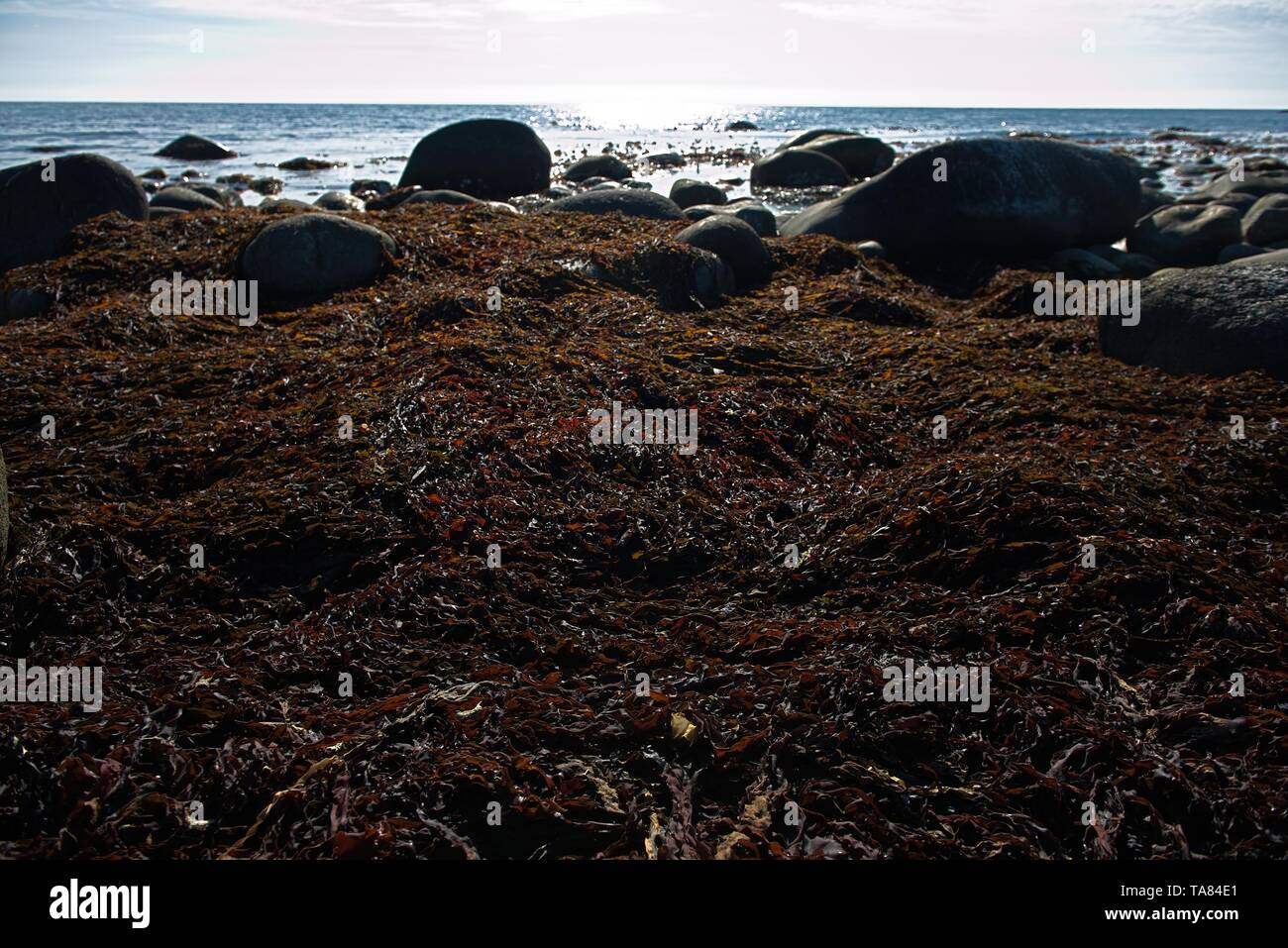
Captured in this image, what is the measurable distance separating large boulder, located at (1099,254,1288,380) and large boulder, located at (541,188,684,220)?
200 inches

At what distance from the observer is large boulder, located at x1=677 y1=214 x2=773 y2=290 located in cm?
773

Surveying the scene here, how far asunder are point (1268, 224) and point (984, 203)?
5.06 m

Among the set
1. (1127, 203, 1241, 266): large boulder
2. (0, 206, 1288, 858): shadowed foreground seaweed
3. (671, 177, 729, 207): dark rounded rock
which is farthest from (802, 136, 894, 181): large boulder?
(0, 206, 1288, 858): shadowed foreground seaweed

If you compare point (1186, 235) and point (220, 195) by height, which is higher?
point (220, 195)

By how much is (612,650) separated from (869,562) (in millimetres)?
1149

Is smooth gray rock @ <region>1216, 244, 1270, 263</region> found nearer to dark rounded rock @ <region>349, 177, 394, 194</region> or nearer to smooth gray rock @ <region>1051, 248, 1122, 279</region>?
smooth gray rock @ <region>1051, 248, 1122, 279</region>

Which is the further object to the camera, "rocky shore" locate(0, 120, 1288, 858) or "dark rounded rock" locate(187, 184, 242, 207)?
"dark rounded rock" locate(187, 184, 242, 207)

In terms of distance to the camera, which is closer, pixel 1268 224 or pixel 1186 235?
pixel 1186 235

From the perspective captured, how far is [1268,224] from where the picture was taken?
12.0 metres

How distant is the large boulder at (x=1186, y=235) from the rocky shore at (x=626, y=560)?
527 cm

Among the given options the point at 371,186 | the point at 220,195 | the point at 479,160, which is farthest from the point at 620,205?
the point at 371,186

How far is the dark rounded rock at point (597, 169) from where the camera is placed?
2019 cm

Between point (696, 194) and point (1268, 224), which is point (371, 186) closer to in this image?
point (696, 194)

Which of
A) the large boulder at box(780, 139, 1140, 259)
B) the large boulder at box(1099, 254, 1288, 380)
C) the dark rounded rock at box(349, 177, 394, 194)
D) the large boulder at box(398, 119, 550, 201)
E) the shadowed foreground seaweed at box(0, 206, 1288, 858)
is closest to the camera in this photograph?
the shadowed foreground seaweed at box(0, 206, 1288, 858)
